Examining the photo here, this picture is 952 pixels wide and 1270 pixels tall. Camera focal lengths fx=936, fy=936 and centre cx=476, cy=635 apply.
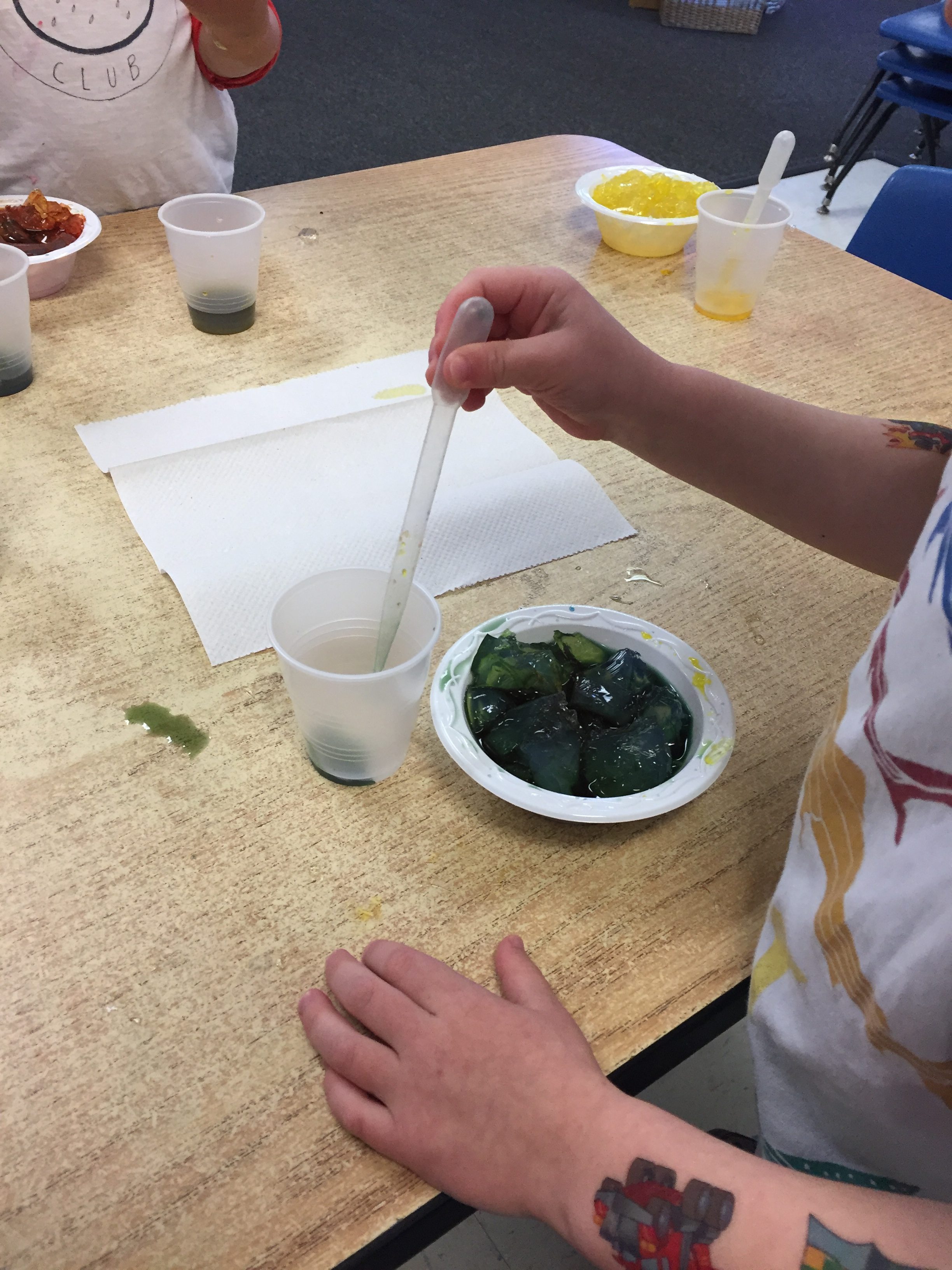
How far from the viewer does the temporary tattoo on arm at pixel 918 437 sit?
2.32 feet

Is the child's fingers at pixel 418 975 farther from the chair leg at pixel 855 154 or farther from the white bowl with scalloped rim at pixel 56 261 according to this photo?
the chair leg at pixel 855 154

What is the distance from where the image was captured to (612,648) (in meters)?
0.69

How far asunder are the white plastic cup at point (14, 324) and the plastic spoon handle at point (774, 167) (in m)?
0.76

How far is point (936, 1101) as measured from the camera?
1.47ft

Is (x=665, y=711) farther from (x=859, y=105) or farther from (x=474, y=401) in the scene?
(x=859, y=105)

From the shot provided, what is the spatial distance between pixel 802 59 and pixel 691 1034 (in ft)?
16.3

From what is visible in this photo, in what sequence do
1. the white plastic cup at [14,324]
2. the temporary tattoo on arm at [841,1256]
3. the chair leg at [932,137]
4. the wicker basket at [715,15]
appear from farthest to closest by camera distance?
the wicker basket at [715,15], the chair leg at [932,137], the white plastic cup at [14,324], the temporary tattoo on arm at [841,1256]

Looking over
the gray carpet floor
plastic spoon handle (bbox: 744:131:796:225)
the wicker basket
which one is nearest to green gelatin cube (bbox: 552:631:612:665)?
plastic spoon handle (bbox: 744:131:796:225)

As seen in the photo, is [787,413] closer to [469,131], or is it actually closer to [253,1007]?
[253,1007]

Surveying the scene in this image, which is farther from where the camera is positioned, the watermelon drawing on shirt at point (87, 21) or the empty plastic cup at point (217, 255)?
the watermelon drawing on shirt at point (87, 21)

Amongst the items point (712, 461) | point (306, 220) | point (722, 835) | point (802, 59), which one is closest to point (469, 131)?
point (802, 59)

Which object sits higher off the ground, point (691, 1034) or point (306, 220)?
point (306, 220)

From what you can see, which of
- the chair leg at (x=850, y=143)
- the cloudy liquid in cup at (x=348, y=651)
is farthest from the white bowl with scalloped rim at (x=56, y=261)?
the chair leg at (x=850, y=143)

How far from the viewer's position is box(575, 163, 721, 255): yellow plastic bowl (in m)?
1.20
